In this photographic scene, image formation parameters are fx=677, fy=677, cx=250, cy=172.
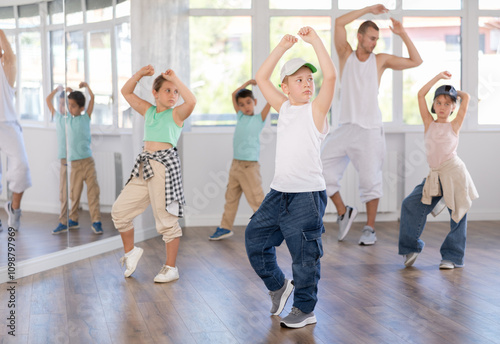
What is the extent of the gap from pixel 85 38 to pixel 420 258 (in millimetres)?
2677

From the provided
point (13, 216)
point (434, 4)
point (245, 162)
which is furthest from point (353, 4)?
point (13, 216)

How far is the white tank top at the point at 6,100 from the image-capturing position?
3.78 meters

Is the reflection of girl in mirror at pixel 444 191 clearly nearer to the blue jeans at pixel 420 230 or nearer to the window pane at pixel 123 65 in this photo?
the blue jeans at pixel 420 230

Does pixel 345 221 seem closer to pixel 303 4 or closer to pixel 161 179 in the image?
pixel 161 179

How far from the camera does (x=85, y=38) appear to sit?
14.9 ft

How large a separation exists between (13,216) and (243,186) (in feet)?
6.40

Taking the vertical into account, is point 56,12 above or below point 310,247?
above

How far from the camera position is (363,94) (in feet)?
16.9

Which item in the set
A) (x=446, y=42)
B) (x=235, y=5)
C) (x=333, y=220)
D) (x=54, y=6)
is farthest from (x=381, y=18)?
(x=54, y=6)

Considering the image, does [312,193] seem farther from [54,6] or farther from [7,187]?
[54,6]

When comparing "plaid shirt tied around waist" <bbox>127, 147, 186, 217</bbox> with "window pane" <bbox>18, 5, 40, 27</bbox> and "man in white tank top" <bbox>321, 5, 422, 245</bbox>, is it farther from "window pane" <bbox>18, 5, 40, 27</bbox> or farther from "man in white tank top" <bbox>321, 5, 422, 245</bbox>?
"man in white tank top" <bbox>321, 5, 422, 245</bbox>

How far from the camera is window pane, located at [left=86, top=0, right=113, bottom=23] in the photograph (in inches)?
180

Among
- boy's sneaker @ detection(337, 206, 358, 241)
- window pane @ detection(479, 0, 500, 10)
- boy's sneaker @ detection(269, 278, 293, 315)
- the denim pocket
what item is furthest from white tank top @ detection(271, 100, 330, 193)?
window pane @ detection(479, 0, 500, 10)

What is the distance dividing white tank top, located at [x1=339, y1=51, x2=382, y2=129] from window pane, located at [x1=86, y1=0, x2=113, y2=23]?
6.02 ft
